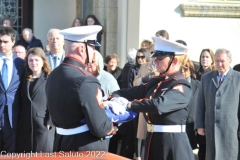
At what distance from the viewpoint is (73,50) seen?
4559 millimetres

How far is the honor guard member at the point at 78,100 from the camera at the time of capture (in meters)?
4.34

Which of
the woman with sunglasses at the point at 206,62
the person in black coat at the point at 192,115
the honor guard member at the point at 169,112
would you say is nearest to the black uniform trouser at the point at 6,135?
the honor guard member at the point at 169,112

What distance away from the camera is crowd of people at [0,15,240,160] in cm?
446

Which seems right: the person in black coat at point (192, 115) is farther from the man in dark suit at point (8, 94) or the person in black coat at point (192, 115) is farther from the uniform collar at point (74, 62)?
the uniform collar at point (74, 62)

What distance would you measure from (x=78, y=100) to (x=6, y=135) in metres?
2.71

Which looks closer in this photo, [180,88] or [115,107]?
[115,107]

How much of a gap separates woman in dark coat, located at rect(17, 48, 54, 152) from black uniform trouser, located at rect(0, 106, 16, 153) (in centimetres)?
11

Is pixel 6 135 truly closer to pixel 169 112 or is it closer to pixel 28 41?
pixel 169 112

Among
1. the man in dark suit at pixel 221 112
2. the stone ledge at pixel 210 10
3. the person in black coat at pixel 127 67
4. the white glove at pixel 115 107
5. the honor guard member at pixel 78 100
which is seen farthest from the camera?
the stone ledge at pixel 210 10

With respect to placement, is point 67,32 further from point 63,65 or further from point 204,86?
point 204,86

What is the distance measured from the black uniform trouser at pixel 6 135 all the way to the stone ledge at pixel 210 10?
4305 millimetres

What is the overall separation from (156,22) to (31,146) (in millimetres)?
3849

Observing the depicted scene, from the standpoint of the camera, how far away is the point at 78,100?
432 cm

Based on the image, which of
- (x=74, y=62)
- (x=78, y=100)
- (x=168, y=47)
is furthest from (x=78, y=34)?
(x=168, y=47)
